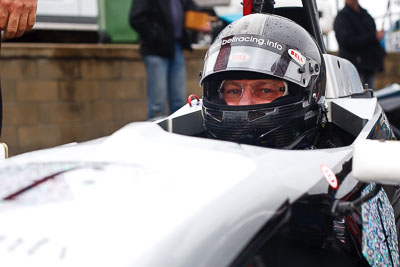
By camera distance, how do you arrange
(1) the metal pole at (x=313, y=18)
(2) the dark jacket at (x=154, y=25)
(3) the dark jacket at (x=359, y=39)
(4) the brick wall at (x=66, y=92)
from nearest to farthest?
(1) the metal pole at (x=313, y=18) → (2) the dark jacket at (x=154, y=25) → (3) the dark jacket at (x=359, y=39) → (4) the brick wall at (x=66, y=92)

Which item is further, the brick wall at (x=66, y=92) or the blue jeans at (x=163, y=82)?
the brick wall at (x=66, y=92)

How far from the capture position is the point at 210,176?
150 centimetres

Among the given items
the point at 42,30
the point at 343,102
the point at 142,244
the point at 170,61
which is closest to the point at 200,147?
the point at 142,244

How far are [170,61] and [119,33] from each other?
2.66 m

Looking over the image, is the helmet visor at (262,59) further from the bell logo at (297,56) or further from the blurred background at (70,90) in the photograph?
the blurred background at (70,90)

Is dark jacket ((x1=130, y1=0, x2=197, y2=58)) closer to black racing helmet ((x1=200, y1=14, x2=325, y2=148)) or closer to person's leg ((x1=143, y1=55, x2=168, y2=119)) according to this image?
person's leg ((x1=143, y1=55, x2=168, y2=119))

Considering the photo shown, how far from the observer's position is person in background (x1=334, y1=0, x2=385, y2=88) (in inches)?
240

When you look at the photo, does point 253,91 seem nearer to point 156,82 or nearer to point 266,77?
point 266,77

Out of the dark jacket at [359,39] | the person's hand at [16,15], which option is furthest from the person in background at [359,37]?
the person's hand at [16,15]

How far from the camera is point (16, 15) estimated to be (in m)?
2.53

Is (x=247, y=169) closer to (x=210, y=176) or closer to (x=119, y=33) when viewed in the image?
(x=210, y=176)

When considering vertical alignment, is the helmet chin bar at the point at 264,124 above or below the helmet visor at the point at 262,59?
below

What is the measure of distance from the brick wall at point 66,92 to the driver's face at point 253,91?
4.29 meters

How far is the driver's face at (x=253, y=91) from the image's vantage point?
8.25ft
